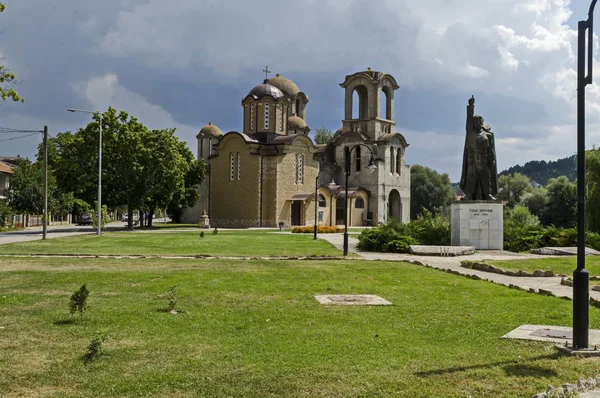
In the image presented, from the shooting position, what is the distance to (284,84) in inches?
2820

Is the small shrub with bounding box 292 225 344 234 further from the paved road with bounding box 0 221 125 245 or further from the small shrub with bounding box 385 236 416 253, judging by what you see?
the small shrub with bounding box 385 236 416 253

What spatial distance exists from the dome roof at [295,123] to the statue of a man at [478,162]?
141 ft

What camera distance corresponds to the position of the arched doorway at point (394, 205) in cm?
6988

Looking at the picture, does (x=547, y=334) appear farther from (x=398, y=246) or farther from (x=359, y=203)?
(x=359, y=203)

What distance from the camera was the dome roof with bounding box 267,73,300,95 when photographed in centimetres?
7125

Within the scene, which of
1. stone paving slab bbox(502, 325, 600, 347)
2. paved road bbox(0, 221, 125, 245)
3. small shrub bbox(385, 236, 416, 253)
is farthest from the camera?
paved road bbox(0, 221, 125, 245)

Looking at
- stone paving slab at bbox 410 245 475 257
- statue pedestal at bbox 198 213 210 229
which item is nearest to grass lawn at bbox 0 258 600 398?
stone paving slab at bbox 410 245 475 257

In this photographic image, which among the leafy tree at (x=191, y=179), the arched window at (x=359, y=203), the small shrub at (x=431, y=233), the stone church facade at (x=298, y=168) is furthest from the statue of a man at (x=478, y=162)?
the arched window at (x=359, y=203)

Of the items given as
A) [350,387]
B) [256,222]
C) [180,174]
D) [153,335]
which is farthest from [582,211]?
[256,222]

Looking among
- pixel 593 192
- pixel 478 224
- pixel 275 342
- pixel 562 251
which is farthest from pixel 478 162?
pixel 275 342

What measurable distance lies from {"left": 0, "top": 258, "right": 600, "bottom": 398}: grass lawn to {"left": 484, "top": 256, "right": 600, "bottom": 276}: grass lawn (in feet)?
17.0

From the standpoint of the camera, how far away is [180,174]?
164ft

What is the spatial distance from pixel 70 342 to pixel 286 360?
9.20 feet

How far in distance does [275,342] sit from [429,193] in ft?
276
